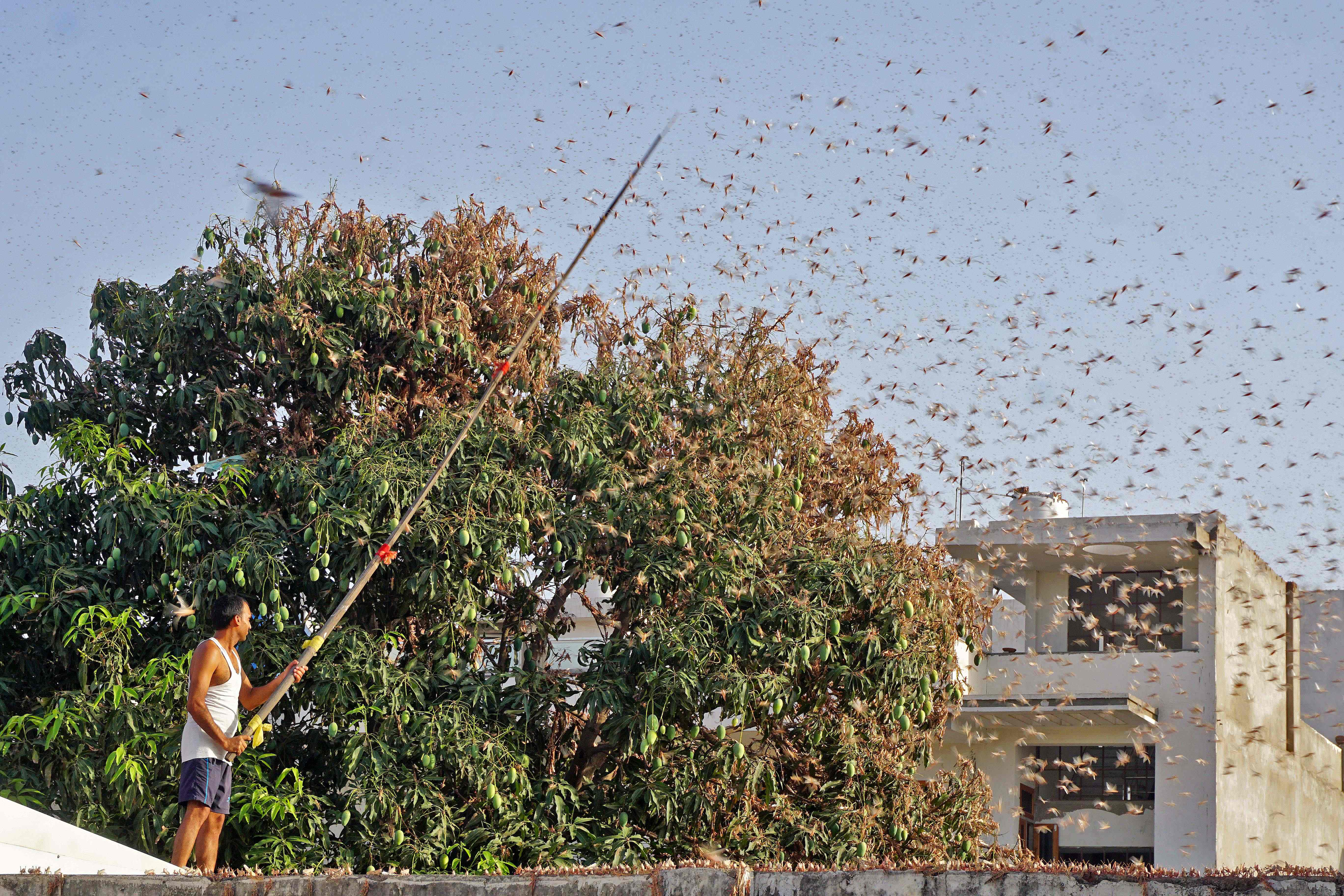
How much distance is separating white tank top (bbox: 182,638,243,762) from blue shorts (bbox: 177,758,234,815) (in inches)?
0.9

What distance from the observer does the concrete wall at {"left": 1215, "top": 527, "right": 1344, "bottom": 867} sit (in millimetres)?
16438

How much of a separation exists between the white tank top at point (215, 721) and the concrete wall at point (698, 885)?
1.79 meters

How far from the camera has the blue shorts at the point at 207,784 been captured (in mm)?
5914

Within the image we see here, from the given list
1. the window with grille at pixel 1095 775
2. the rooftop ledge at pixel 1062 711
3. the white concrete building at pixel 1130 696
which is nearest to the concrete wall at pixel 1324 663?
the white concrete building at pixel 1130 696

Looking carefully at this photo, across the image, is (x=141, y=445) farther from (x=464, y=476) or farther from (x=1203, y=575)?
(x=1203, y=575)

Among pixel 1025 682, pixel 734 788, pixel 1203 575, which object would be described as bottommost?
pixel 734 788

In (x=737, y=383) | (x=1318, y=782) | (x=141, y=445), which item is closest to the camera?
(x=141, y=445)

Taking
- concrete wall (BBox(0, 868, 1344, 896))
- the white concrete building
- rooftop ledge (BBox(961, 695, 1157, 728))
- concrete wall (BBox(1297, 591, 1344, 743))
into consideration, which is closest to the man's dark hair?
concrete wall (BBox(0, 868, 1344, 896))

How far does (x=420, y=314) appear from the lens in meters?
10.1

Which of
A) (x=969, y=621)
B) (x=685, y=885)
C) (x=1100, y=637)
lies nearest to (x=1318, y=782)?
(x=1100, y=637)

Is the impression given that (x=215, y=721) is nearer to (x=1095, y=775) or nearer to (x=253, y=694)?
(x=253, y=694)

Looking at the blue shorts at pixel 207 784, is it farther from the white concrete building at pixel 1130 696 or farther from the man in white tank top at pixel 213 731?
the white concrete building at pixel 1130 696

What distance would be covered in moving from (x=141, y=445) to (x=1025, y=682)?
34.3 feet

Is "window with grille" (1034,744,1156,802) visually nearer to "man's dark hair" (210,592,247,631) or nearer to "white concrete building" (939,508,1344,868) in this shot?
"white concrete building" (939,508,1344,868)
